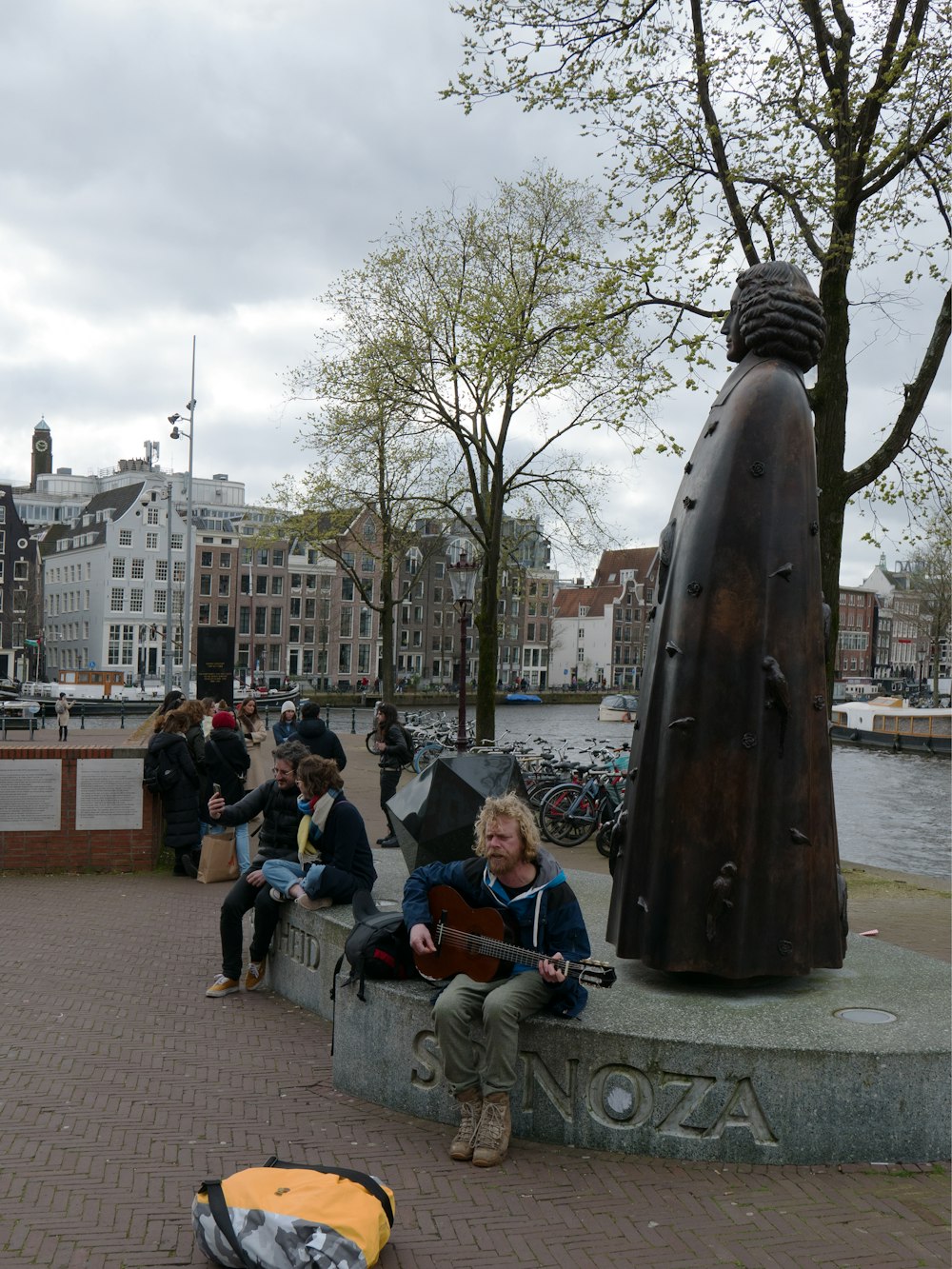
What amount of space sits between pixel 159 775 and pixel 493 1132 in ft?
25.2

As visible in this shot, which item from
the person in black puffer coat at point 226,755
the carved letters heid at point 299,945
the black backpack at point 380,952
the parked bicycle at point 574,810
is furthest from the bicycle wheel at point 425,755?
the black backpack at point 380,952

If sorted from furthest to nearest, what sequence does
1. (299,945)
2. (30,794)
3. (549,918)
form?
(30,794)
(299,945)
(549,918)

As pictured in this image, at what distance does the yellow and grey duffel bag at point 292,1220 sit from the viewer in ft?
12.3

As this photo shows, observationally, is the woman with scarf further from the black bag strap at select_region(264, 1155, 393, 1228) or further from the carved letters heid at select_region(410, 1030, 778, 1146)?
the black bag strap at select_region(264, 1155, 393, 1228)

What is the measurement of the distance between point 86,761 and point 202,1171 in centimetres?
773

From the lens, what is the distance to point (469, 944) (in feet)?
16.7

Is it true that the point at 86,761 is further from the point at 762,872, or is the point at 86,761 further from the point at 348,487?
the point at 348,487

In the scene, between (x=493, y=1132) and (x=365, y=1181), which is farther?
(x=493, y=1132)

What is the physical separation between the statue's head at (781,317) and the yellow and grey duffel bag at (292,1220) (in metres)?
3.99

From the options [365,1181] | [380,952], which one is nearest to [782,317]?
[380,952]

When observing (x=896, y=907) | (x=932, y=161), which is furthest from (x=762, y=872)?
(x=932, y=161)

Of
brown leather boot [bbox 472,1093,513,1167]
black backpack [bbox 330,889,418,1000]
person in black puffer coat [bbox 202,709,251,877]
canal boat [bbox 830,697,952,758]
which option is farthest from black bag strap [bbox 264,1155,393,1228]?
canal boat [bbox 830,697,952,758]

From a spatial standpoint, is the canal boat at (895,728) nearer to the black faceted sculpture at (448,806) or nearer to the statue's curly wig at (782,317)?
the black faceted sculpture at (448,806)

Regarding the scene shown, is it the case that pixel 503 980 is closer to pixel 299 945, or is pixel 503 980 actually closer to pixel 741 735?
pixel 741 735
